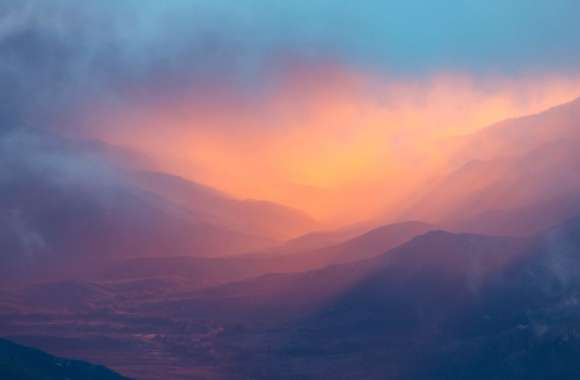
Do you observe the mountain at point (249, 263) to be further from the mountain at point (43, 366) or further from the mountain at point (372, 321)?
the mountain at point (43, 366)

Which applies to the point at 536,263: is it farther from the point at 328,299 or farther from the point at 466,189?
the point at 466,189

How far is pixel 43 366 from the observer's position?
55.7 meters

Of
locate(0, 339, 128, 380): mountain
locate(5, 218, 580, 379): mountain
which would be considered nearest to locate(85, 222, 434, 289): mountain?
locate(5, 218, 580, 379): mountain

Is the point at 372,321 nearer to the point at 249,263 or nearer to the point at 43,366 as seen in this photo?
the point at 43,366

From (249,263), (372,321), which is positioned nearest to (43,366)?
(372,321)

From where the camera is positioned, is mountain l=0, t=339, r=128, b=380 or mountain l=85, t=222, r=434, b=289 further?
mountain l=85, t=222, r=434, b=289

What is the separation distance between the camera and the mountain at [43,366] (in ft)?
175

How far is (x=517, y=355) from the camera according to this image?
220ft

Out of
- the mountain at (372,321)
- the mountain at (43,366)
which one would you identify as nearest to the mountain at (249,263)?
the mountain at (372,321)

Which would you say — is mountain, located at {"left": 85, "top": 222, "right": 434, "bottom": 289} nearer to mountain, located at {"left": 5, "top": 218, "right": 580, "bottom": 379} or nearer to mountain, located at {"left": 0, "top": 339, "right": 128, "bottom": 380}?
mountain, located at {"left": 5, "top": 218, "right": 580, "bottom": 379}

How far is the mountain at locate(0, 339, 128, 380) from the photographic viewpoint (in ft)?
175

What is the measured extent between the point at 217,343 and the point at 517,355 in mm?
25627

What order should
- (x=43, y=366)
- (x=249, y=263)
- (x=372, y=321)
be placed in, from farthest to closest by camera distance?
(x=249, y=263)
(x=372, y=321)
(x=43, y=366)

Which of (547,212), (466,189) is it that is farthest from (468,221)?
(466,189)
